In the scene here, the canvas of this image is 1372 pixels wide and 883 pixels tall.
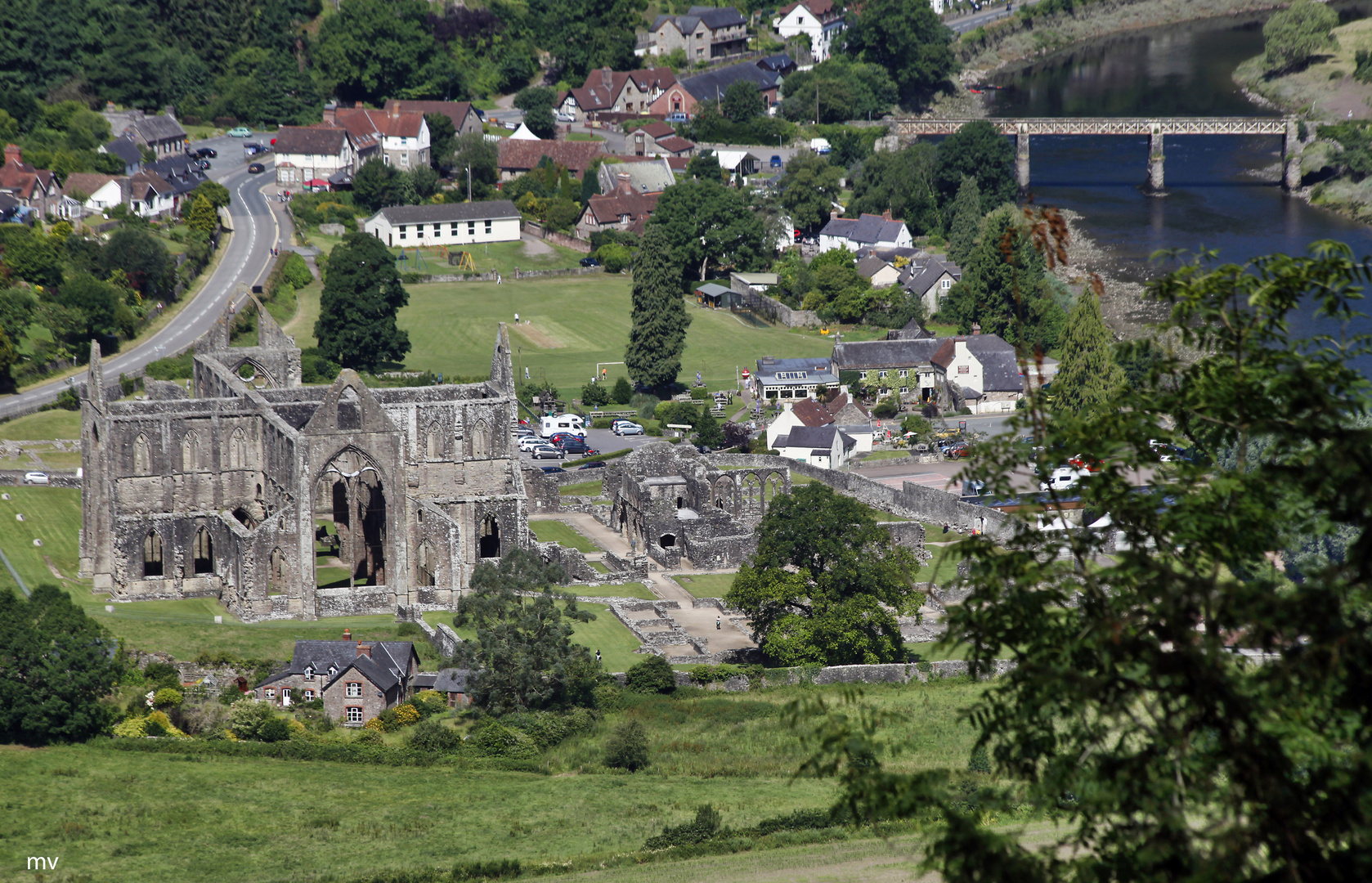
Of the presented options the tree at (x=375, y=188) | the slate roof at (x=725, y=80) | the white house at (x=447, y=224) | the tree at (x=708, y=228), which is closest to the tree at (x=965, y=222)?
→ the tree at (x=708, y=228)

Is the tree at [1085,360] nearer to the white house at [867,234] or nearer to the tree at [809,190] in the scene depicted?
the white house at [867,234]

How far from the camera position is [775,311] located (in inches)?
4983

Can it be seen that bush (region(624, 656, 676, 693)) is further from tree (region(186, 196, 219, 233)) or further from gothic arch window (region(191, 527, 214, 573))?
tree (region(186, 196, 219, 233))

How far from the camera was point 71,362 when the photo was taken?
102 m

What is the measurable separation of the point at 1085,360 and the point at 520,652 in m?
50.1

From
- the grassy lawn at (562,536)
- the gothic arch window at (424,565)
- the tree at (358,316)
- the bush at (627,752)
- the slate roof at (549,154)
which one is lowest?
the bush at (627,752)

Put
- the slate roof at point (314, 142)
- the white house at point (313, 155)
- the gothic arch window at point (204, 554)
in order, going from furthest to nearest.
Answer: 1. the slate roof at point (314, 142)
2. the white house at point (313, 155)
3. the gothic arch window at point (204, 554)

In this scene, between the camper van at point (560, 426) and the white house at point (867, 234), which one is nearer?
the camper van at point (560, 426)

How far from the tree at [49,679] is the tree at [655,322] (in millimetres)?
54776

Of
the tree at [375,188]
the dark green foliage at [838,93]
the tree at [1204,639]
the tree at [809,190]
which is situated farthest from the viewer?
the dark green foliage at [838,93]

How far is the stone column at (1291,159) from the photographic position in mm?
158375

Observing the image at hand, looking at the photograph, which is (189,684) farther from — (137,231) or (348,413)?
(137,231)

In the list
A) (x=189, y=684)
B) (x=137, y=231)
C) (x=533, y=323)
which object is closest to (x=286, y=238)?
(x=137, y=231)

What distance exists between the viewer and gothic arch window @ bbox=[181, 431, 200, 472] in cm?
7025
